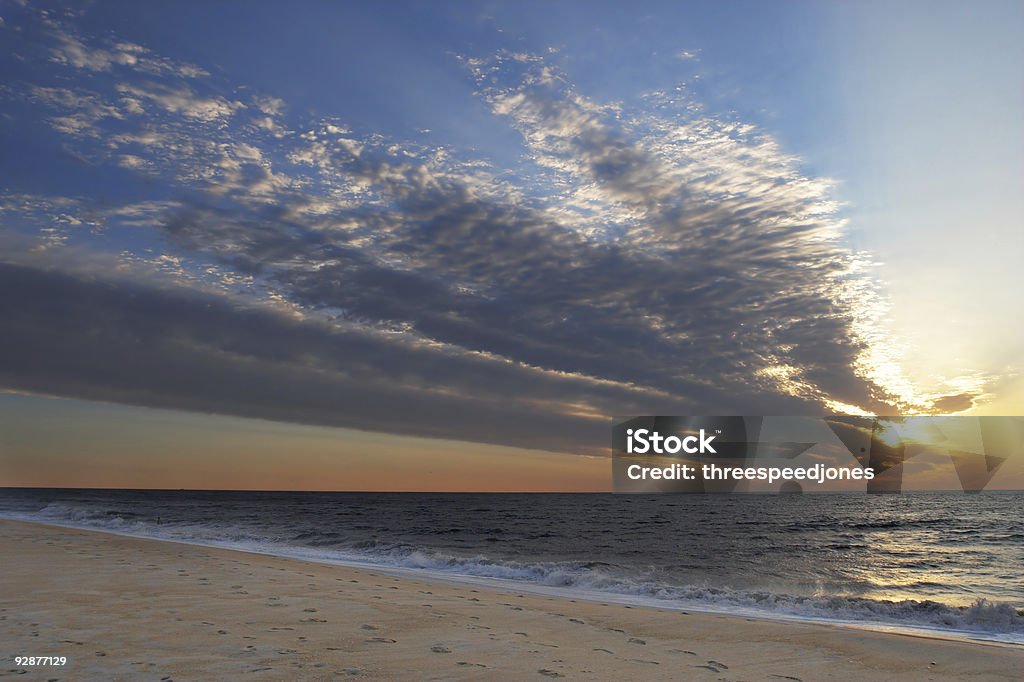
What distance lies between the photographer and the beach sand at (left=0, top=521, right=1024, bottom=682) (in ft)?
30.3

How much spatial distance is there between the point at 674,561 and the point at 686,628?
20.5 meters

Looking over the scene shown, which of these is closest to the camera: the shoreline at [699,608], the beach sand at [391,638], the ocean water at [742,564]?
the beach sand at [391,638]

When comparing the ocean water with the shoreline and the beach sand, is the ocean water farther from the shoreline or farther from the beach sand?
the beach sand

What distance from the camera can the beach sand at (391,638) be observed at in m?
9.23

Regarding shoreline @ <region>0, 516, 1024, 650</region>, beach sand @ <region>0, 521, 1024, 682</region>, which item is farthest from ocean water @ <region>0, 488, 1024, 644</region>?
beach sand @ <region>0, 521, 1024, 682</region>

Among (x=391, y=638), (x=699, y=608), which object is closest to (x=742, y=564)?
(x=699, y=608)

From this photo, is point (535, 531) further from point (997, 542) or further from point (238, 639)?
point (238, 639)

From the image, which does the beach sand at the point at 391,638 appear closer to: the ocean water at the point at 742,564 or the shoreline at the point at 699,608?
the shoreline at the point at 699,608

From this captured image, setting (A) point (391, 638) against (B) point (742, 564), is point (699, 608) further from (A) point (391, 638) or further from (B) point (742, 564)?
(B) point (742, 564)

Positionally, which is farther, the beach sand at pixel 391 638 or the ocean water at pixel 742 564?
the ocean water at pixel 742 564

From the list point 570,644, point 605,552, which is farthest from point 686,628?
point 605,552

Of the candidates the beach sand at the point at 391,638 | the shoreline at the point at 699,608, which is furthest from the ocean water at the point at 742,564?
the beach sand at the point at 391,638

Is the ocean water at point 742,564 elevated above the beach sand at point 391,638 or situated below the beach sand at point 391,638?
below

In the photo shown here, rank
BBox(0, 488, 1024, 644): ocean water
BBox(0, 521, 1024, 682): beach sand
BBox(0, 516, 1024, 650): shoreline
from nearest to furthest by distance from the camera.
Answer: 1. BBox(0, 521, 1024, 682): beach sand
2. BBox(0, 516, 1024, 650): shoreline
3. BBox(0, 488, 1024, 644): ocean water
